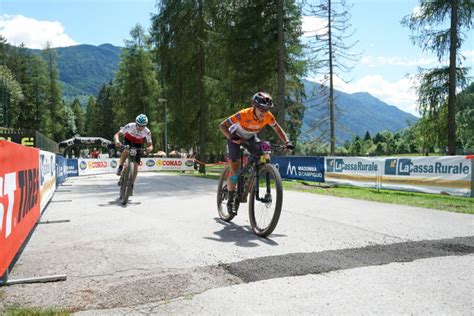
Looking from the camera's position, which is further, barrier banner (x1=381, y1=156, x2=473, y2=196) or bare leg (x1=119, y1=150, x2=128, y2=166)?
barrier banner (x1=381, y1=156, x2=473, y2=196)

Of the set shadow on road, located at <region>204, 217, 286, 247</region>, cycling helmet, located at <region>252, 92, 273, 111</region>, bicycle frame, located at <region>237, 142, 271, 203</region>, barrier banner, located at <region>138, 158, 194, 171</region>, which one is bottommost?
shadow on road, located at <region>204, 217, 286, 247</region>

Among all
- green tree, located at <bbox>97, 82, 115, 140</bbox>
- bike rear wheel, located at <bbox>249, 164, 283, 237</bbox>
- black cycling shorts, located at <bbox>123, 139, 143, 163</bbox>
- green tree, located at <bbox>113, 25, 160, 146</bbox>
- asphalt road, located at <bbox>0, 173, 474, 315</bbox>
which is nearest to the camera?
asphalt road, located at <bbox>0, 173, 474, 315</bbox>

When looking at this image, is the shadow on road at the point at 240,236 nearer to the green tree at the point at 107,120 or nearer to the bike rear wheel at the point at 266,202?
the bike rear wheel at the point at 266,202

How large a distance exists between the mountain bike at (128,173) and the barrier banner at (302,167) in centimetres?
965

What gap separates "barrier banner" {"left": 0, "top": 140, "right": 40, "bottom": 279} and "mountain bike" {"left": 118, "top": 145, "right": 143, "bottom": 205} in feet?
12.1

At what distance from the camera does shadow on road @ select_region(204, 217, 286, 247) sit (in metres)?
5.28

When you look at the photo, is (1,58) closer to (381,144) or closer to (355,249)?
(355,249)

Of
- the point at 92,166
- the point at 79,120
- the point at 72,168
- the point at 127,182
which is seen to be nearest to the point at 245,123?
the point at 127,182

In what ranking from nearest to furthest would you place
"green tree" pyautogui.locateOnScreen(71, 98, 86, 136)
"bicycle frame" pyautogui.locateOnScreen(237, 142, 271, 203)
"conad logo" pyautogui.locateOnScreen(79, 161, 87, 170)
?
"bicycle frame" pyautogui.locateOnScreen(237, 142, 271, 203), "conad logo" pyautogui.locateOnScreen(79, 161, 87, 170), "green tree" pyautogui.locateOnScreen(71, 98, 86, 136)

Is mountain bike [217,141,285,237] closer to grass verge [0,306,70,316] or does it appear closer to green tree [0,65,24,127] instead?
grass verge [0,306,70,316]

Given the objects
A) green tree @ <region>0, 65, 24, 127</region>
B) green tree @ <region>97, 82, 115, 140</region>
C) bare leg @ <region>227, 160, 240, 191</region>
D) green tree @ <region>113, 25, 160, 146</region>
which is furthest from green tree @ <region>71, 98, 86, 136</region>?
bare leg @ <region>227, 160, 240, 191</region>

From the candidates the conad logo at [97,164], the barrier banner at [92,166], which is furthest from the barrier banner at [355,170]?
the conad logo at [97,164]

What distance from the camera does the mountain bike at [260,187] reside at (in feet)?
18.3

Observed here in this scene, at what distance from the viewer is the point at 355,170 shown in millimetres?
15828
